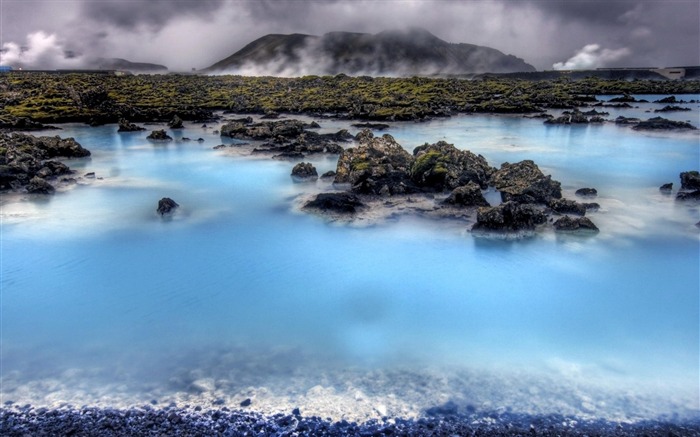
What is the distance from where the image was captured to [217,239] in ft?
41.9

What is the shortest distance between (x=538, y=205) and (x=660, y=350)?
7.64m

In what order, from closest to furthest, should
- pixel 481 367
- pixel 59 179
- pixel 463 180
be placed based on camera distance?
pixel 481 367 → pixel 463 180 → pixel 59 179

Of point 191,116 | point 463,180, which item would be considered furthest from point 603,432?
point 191,116

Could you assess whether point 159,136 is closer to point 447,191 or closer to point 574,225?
point 447,191

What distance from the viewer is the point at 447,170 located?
53.8ft

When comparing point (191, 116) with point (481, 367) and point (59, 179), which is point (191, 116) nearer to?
point (59, 179)

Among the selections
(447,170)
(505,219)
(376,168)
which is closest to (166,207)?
(376,168)

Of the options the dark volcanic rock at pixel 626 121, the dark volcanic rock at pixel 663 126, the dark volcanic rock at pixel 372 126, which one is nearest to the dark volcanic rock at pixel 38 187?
the dark volcanic rock at pixel 372 126

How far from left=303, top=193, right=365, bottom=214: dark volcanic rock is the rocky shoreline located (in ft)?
28.1

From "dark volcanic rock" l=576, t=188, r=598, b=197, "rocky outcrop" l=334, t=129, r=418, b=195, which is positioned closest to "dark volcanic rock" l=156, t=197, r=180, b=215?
"rocky outcrop" l=334, t=129, r=418, b=195

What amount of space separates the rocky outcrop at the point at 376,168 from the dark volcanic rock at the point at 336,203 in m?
1.29

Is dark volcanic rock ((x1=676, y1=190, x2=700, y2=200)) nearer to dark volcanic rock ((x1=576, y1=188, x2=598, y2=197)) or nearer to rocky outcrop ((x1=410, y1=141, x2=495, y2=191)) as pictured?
dark volcanic rock ((x1=576, y1=188, x2=598, y2=197))

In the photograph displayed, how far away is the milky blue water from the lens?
7309 millimetres

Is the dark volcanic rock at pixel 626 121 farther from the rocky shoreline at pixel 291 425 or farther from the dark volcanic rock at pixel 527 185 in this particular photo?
the rocky shoreline at pixel 291 425
